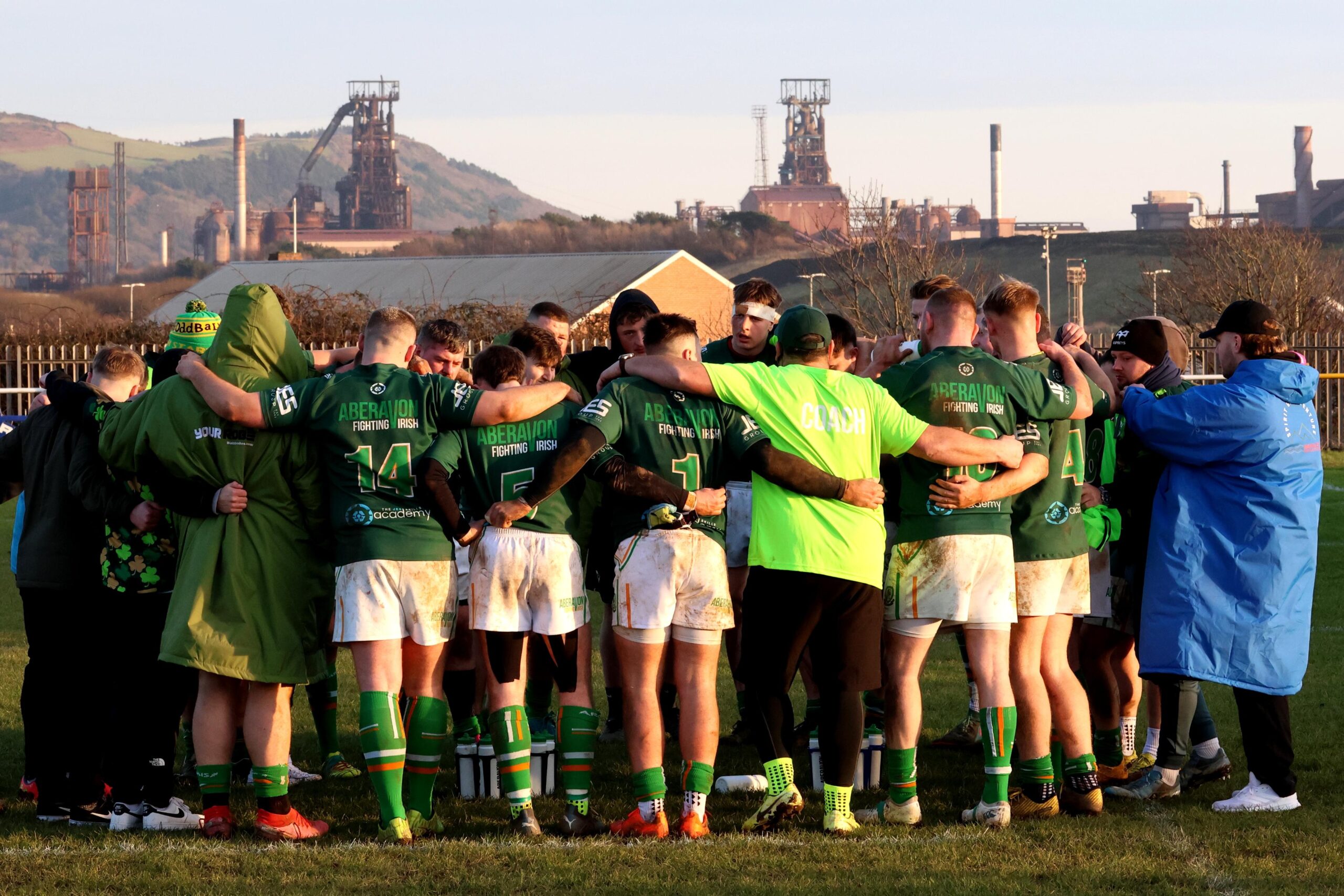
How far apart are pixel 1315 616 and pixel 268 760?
334 inches

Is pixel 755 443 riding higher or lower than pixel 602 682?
higher

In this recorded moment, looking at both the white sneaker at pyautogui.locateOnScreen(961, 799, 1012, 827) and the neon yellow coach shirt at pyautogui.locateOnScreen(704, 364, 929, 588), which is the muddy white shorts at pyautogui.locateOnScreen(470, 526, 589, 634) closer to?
the neon yellow coach shirt at pyautogui.locateOnScreen(704, 364, 929, 588)

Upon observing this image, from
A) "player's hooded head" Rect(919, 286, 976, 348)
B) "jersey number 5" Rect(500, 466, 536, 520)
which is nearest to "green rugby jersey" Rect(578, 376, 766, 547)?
"jersey number 5" Rect(500, 466, 536, 520)

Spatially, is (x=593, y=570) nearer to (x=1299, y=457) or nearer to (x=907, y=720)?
(x=907, y=720)

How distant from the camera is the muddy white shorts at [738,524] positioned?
739 centimetres

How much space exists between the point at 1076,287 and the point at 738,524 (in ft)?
250

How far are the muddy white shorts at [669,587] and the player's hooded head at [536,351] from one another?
114 centimetres

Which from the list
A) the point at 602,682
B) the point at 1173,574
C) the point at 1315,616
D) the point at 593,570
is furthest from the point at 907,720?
the point at 1315,616

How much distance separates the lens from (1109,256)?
99.8 m

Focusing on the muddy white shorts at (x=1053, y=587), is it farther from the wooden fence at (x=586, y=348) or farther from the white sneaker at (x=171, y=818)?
the wooden fence at (x=586, y=348)

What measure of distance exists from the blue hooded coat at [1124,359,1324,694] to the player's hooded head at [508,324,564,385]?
2561 mm

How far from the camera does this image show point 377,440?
5984 millimetres

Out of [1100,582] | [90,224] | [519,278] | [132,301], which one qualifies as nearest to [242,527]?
[1100,582]

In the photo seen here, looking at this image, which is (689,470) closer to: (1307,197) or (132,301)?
(132,301)
